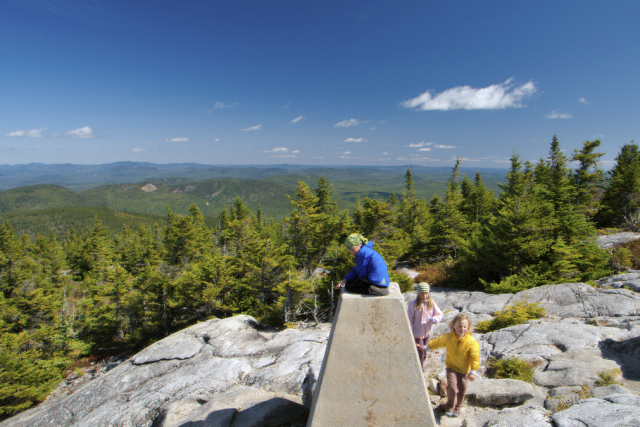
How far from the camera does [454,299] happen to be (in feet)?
44.9

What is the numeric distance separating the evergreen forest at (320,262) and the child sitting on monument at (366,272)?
11.3m

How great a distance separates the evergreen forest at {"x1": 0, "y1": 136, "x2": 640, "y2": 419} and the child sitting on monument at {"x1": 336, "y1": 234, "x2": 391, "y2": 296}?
1134 centimetres

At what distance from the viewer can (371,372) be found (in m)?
3.98

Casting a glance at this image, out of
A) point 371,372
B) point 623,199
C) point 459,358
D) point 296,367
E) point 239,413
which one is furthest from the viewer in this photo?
point 623,199

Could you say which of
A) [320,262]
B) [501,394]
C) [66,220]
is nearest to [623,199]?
[320,262]

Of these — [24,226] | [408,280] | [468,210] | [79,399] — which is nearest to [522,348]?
[408,280]

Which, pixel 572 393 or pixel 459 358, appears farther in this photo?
pixel 572 393

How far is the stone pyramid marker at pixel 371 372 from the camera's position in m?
3.91

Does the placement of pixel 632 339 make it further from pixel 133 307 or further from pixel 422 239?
pixel 133 307

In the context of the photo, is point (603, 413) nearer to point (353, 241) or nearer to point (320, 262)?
point (353, 241)

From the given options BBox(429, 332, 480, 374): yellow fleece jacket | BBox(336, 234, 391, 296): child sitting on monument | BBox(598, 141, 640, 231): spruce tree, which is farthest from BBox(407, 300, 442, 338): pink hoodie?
BBox(598, 141, 640, 231): spruce tree

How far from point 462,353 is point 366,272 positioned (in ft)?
7.74

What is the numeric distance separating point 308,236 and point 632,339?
2332 centimetres

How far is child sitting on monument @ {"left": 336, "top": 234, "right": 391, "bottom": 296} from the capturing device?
4.06 metres
